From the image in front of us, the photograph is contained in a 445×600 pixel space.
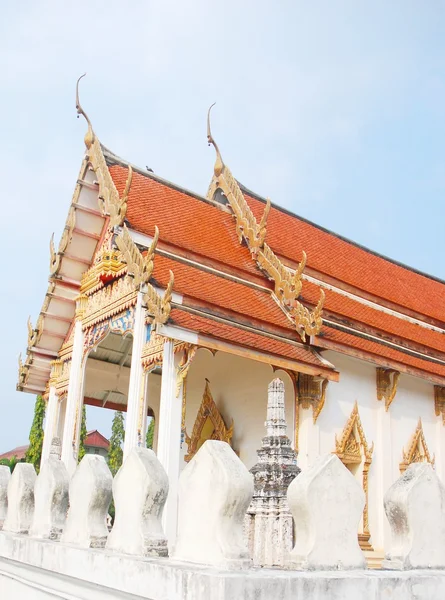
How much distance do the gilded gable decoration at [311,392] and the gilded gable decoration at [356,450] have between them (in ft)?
2.02

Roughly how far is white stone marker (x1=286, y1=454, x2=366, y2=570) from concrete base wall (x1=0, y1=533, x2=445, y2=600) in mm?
86

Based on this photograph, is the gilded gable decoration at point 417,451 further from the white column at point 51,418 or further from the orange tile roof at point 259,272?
the white column at point 51,418

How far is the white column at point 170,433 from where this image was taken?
7.73 meters

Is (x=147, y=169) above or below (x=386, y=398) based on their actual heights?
above

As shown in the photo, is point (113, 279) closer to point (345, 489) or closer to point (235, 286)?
point (235, 286)

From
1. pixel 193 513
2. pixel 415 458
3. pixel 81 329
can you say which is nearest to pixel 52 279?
pixel 81 329

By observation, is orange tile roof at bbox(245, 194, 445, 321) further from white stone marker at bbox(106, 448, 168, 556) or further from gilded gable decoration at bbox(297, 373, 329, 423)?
white stone marker at bbox(106, 448, 168, 556)

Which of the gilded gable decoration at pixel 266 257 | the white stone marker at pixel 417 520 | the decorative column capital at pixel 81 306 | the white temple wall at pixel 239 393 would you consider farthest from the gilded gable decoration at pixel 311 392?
the white stone marker at pixel 417 520

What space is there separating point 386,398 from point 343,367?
0.93m

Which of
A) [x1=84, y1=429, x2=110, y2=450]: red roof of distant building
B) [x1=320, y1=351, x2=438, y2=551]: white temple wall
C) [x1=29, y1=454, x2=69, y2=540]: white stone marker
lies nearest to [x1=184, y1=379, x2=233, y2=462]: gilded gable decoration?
[x1=320, y1=351, x2=438, y2=551]: white temple wall

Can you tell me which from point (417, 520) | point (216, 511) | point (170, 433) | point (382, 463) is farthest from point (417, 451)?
point (216, 511)

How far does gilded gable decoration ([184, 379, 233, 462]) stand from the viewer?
10.5 meters

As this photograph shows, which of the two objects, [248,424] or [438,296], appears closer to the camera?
[248,424]

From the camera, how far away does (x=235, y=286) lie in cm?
980
